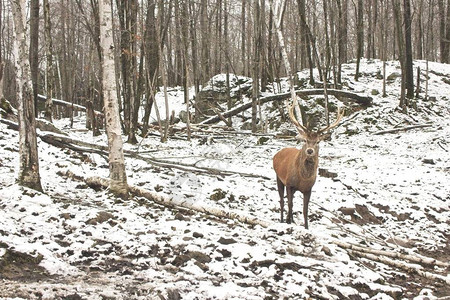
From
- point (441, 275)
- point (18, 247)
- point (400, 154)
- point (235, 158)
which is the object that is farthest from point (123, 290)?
point (400, 154)

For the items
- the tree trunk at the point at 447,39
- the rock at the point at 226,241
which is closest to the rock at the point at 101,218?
the rock at the point at 226,241

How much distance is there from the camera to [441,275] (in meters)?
4.88

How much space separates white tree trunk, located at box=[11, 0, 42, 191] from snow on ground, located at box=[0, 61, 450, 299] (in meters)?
0.37

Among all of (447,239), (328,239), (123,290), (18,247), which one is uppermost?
(18,247)

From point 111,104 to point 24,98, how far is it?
1314 mm

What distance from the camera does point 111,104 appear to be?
6.43m

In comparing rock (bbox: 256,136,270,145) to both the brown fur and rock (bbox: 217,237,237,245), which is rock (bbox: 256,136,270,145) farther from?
rock (bbox: 217,237,237,245)

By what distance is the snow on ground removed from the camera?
149 inches

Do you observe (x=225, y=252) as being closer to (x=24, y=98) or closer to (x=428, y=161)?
(x=24, y=98)

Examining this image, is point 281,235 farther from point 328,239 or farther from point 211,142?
point 211,142

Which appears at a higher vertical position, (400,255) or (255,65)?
(255,65)

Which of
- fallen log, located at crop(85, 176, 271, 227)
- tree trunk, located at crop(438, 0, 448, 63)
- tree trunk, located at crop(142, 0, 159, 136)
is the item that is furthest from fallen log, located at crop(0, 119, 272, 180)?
tree trunk, located at crop(438, 0, 448, 63)

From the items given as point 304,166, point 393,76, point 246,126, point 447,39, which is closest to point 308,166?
point 304,166

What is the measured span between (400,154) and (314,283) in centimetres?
Answer: 1099
